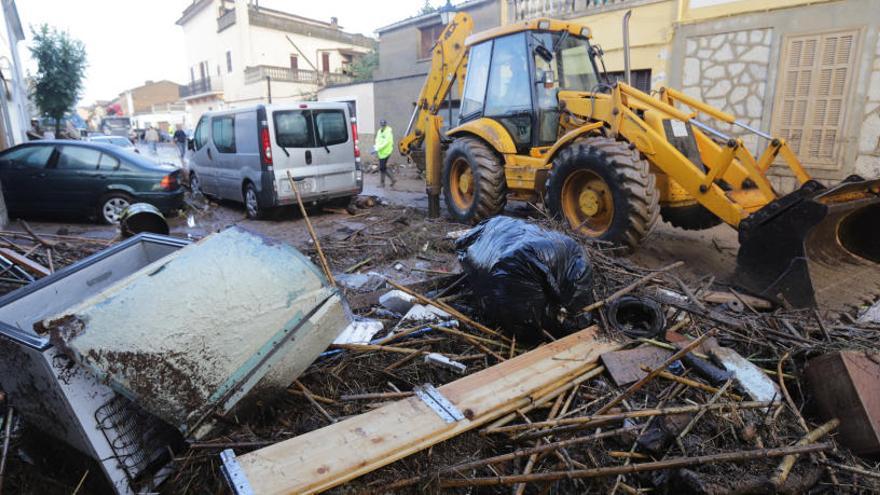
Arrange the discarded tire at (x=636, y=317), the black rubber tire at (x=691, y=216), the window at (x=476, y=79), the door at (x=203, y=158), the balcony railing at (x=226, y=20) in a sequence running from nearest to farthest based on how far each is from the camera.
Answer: the discarded tire at (x=636, y=317)
the black rubber tire at (x=691, y=216)
the window at (x=476, y=79)
the door at (x=203, y=158)
the balcony railing at (x=226, y=20)

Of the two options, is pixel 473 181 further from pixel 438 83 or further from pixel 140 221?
pixel 140 221

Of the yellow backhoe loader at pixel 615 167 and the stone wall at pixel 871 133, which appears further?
the stone wall at pixel 871 133

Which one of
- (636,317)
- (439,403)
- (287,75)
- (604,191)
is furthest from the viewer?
(287,75)

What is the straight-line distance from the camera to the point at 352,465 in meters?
2.20

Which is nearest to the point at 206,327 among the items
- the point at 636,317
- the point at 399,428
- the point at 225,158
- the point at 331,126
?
the point at 399,428

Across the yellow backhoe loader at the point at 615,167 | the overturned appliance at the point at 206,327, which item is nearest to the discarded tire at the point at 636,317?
the yellow backhoe loader at the point at 615,167

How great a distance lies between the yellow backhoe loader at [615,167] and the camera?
4.21 m

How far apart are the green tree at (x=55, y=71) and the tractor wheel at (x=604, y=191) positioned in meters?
24.4

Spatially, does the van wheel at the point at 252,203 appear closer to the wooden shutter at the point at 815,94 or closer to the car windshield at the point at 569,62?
the car windshield at the point at 569,62

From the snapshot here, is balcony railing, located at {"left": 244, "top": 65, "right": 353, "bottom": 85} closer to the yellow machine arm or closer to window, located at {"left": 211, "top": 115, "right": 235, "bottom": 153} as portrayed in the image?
window, located at {"left": 211, "top": 115, "right": 235, "bottom": 153}

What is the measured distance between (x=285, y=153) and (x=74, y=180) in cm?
375

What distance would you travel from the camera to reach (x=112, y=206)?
8.52 metres

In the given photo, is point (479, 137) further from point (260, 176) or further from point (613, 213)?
point (260, 176)

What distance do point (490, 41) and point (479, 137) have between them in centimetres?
137
